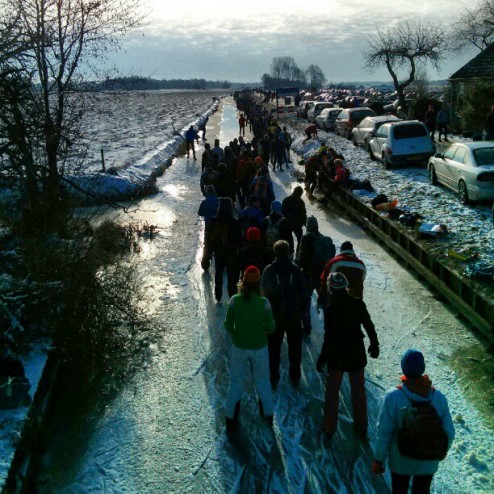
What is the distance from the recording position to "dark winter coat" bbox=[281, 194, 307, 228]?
384 inches

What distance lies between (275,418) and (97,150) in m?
31.5

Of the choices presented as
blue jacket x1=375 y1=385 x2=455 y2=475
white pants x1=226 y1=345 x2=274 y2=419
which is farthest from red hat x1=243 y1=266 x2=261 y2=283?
blue jacket x1=375 y1=385 x2=455 y2=475

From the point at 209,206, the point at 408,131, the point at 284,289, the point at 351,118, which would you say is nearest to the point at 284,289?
the point at 284,289

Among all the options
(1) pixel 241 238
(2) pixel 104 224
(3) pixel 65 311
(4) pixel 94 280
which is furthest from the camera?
(2) pixel 104 224

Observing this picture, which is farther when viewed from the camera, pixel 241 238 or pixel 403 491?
pixel 241 238

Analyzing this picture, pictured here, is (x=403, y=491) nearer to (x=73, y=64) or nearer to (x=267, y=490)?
(x=267, y=490)

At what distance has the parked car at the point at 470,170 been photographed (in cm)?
1255

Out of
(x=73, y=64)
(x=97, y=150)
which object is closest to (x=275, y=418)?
(x=73, y=64)

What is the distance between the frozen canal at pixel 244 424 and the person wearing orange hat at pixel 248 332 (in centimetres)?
53

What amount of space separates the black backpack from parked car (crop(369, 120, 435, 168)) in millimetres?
16228

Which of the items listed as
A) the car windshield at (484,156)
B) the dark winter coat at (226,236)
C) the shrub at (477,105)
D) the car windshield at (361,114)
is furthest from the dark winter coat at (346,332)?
the car windshield at (361,114)

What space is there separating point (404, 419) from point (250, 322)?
2005 mm

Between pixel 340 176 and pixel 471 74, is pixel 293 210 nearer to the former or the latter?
pixel 340 176

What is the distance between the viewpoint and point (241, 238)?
29.2 ft
